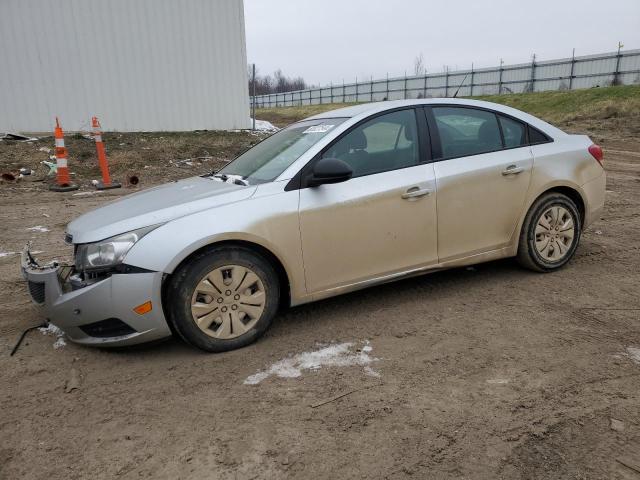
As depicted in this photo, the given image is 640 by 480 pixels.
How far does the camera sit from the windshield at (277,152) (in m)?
3.62

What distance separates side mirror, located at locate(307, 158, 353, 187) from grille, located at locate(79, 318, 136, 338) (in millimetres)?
1489

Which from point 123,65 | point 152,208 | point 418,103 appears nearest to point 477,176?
point 418,103

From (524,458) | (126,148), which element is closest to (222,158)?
(126,148)

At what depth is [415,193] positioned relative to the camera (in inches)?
145

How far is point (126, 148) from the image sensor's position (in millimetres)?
12461

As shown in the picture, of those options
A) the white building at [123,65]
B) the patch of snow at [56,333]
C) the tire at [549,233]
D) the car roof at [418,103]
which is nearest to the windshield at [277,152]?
the car roof at [418,103]

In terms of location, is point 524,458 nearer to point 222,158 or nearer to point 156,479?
point 156,479

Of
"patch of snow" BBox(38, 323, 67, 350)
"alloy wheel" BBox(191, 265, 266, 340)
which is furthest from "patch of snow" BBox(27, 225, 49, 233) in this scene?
"alloy wheel" BBox(191, 265, 266, 340)

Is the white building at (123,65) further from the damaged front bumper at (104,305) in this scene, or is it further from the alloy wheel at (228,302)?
the alloy wheel at (228,302)

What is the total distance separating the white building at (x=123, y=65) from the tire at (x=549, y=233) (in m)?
12.9

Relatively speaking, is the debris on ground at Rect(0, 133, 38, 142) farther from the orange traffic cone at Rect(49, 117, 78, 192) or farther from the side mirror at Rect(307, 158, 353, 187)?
the side mirror at Rect(307, 158, 353, 187)

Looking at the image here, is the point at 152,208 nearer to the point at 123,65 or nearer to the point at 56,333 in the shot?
the point at 56,333

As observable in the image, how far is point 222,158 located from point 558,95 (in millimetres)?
20882

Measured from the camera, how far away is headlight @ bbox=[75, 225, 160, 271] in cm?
300
